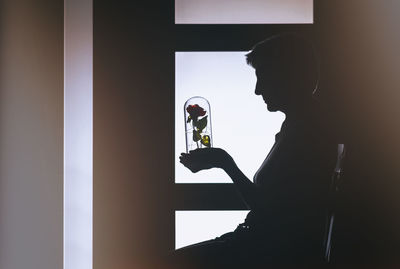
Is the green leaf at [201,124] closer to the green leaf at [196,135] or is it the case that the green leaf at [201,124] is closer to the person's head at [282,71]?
the green leaf at [196,135]

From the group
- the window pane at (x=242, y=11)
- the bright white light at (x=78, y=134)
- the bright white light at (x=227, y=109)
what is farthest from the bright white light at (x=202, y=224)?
the window pane at (x=242, y=11)

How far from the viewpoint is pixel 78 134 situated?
65.7 inches

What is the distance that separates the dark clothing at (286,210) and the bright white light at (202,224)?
0.09 feet

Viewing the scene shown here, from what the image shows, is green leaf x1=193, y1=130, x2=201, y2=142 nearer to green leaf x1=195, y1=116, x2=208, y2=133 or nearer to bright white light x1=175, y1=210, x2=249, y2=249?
green leaf x1=195, y1=116, x2=208, y2=133

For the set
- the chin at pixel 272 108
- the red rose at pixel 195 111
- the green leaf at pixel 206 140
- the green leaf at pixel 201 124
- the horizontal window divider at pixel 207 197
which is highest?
the chin at pixel 272 108

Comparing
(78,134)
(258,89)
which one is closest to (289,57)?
(258,89)

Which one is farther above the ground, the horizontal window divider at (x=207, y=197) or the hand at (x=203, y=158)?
the hand at (x=203, y=158)

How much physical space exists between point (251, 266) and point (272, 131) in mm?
606

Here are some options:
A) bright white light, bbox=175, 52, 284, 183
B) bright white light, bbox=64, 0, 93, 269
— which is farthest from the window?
bright white light, bbox=64, 0, 93, 269

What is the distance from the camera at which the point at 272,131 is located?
166cm

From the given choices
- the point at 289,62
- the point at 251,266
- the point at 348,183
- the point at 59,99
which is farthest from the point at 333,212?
the point at 59,99

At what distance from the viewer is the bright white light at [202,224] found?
5.44 ft

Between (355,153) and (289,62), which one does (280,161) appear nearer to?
(355,153)

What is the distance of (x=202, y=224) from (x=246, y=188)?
253mm
